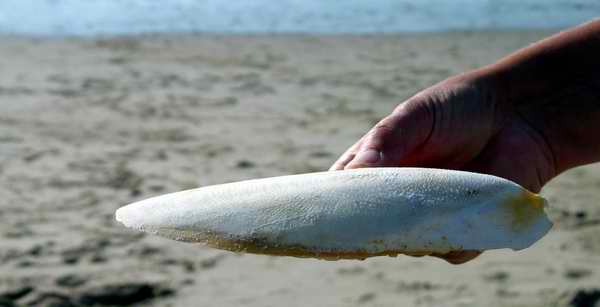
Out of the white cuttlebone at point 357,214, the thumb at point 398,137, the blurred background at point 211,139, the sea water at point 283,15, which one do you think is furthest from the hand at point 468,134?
the sea water at point 283,15

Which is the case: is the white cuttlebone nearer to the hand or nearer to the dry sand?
the hand

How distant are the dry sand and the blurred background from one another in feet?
0.05

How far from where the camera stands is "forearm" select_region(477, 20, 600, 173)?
2582mm

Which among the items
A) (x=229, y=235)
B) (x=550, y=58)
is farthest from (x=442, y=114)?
(x=229, y=235)

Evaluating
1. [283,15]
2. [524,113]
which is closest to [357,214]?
[524,113]

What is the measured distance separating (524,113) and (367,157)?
77 centimetres

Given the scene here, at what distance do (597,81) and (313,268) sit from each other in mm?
1837

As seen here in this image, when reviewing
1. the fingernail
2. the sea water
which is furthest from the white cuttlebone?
the sea water

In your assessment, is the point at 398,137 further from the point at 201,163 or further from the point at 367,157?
the point at 201,163

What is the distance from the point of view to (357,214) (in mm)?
1557

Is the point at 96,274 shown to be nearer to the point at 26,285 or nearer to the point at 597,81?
the point at 26,285

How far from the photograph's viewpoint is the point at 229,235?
154cm

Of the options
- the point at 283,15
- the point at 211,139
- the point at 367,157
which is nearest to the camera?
the point at 367,157

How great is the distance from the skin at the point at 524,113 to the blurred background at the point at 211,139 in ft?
4.11
